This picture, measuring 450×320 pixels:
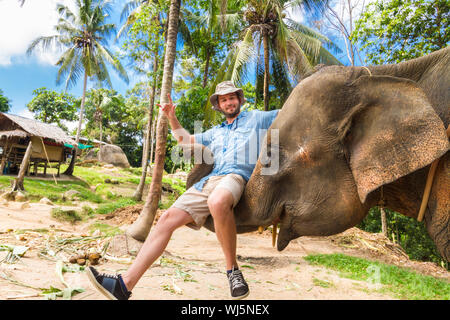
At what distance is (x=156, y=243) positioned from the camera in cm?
215

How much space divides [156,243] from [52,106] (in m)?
33.0

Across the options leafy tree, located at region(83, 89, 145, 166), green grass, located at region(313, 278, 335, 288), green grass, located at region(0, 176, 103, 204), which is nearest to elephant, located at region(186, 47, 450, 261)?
green grass, located at region(313, 278, 335, 288)

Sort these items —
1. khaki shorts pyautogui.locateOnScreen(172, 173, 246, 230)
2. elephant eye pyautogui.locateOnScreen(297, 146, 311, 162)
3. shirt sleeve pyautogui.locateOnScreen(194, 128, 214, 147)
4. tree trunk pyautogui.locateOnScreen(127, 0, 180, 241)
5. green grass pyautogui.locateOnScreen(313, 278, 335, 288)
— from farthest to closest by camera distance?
tree trunk pyautogui.locateOnScreen(127, 0, 180, 241)
green grass pyautogui.locateOnScreen(313, 278, 335, 288)
shirt sleeve pyautogui.locateOnScreen(194, 128, 214, 147)
khaki shorts pyautogui.locateOnScreen(172, 173, 246, 230)
elephant eye pyautogui.locateOnScreen(297, 146, 311, 162)

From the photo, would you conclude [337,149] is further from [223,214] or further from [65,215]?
[65,215]

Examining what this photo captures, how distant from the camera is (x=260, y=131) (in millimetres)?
2400

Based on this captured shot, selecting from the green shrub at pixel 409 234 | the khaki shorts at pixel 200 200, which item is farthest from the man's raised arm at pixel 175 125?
the green shrub at pixel 409 234

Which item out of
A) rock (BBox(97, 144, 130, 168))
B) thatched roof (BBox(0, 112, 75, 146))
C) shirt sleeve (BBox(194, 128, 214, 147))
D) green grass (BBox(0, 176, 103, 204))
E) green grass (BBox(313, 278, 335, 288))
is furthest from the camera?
rock (BBox(97, 144, 130, 168))

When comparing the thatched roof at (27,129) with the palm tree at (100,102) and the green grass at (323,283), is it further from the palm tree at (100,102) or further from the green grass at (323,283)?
the green grass at (323,283)

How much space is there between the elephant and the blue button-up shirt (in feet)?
1.37

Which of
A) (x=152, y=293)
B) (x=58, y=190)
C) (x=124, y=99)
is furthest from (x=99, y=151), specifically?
(x=152, y=293)

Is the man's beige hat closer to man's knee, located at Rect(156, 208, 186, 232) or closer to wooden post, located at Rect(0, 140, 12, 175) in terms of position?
man's knee, located at Rect(156, 208, 186, 232)

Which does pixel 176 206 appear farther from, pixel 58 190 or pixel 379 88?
pixel 58 190

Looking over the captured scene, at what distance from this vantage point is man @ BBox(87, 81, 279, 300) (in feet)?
6.49

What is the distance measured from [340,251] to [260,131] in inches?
260
